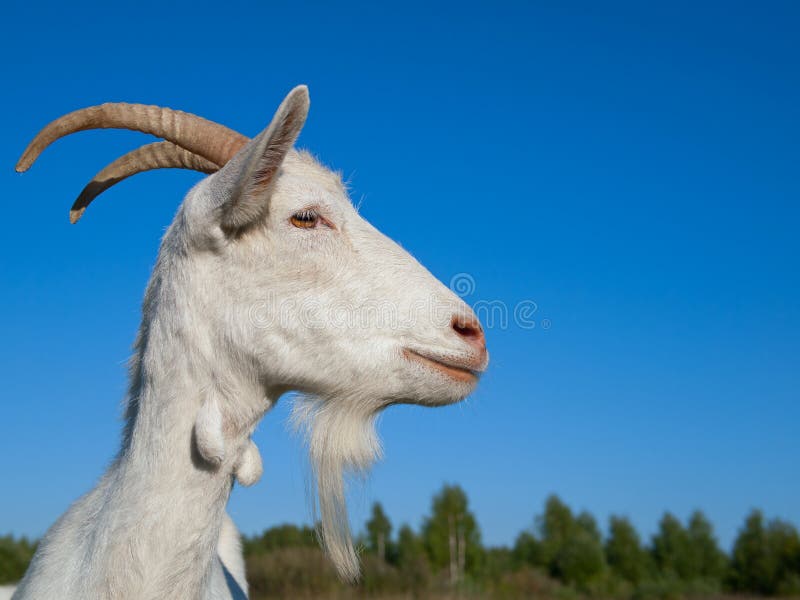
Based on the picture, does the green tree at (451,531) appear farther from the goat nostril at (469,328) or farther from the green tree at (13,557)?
the goat nostril at (469,328)

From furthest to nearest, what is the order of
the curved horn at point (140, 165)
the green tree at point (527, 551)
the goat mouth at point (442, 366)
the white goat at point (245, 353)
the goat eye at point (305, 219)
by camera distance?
the green tree at point (527, 551) → the curved horn at point (140, 165) → the goat eye at point (305, 219) → the goat mouth at point (442, 366) → the white goat at point (245, 353)

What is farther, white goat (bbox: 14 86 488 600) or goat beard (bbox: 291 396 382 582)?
goat beard (bbox: 291 396 382 582)

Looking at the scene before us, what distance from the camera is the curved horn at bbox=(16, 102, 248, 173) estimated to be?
3.28 meters

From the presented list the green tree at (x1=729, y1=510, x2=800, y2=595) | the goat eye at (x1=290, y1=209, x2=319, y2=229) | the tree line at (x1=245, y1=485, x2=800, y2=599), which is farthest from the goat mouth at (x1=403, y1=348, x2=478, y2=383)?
the green tree at (x1=729, y1=510, x2=800, y2=595)

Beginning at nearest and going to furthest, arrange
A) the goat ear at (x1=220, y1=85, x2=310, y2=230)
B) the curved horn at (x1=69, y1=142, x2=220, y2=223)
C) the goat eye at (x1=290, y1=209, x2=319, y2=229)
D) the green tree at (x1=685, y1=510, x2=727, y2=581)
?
the goat ear at (x1=220, y1=85, x2=310, y2=230) → the goat eye at (x1=290, y1=209, x2=319, y2=229) → the curved horn at (x1=69, y1=142, x2=220, y2=223) → the green tree at (x1=685, y1=510, x2=727, y2=581)

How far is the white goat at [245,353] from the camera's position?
273cm

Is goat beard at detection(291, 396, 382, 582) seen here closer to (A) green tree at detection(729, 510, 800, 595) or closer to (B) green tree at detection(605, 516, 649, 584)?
(A) green tree at detection(729, 510, 800, 595)

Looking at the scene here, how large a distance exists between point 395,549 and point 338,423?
27.2 meters

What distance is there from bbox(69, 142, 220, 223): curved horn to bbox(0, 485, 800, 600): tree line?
11.4m

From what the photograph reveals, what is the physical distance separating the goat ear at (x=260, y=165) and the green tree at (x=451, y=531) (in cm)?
2970

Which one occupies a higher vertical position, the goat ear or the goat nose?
the goat ear

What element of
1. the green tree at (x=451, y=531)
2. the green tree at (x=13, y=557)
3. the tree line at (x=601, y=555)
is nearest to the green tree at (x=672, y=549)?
the tree line at (x=601, y=555)

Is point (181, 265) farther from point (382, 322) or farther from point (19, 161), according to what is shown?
point (19, 161)

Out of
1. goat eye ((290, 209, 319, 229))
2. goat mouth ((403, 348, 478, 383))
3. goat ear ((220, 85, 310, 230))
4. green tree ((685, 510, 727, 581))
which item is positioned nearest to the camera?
goat ear ((220, 85, 310, 230))
